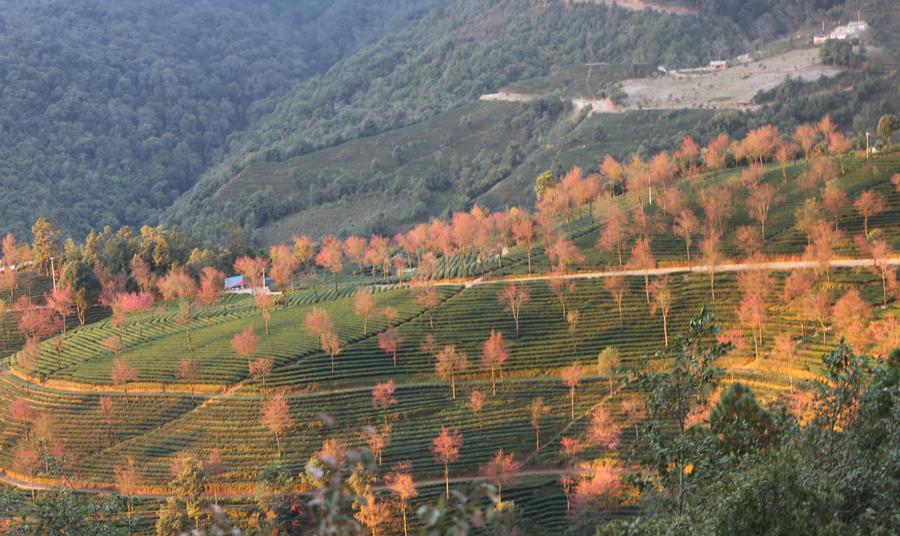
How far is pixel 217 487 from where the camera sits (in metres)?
45.4

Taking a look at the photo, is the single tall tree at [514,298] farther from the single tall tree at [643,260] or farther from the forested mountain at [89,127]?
the forested mountain at [89,127]

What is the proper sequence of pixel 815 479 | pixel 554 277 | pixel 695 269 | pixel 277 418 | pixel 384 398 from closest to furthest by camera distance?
pixel 815 479 → pixel 277 418 → pixel 384 398 → pixel 695 269 → pixel 554 277

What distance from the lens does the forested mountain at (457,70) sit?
141250 millimetres

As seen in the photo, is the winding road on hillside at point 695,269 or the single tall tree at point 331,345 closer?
the single tall tree at point 331,345

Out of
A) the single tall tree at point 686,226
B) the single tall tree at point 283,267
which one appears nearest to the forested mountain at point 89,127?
the single tall tree at point 283,267

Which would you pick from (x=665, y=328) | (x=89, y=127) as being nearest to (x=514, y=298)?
(x=665, y=328)

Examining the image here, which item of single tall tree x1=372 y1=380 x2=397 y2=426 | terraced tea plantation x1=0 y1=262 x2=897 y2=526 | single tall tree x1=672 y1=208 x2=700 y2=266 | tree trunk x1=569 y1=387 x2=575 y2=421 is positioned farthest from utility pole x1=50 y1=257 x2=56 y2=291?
single tall tree x1=672 y1=208 x2=700 y2=266

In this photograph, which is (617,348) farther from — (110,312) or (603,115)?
(603,115)

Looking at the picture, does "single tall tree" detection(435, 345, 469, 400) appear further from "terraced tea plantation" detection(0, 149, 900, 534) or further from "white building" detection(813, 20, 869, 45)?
"white building" detection(813, 20, 869, 45)

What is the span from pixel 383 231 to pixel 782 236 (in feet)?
179

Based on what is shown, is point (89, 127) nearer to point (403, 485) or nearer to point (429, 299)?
point (429, 299)

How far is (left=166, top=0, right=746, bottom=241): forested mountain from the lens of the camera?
141250 mm

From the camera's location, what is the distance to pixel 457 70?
17412 centimetres

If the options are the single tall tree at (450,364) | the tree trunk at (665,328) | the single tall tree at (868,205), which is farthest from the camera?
the single tall tree at (868,205)
